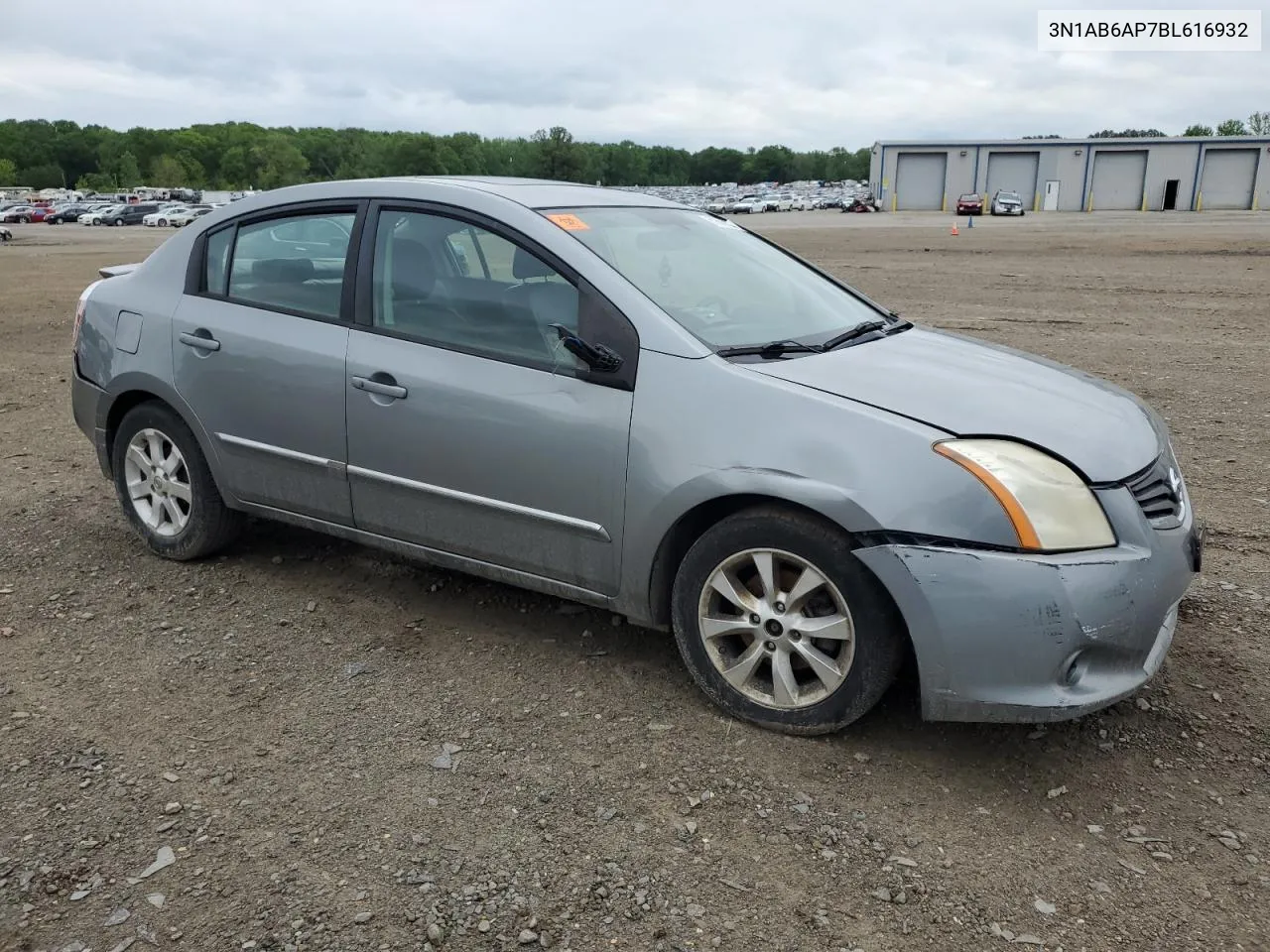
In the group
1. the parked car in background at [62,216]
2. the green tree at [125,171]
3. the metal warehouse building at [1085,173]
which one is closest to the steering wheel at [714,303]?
the metal warehouse building at [1085,173]

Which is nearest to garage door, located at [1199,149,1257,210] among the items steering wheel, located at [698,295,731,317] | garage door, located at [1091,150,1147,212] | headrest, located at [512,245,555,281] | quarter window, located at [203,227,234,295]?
garage door, located at [1091,150,1147,212]

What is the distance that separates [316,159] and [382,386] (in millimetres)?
164734

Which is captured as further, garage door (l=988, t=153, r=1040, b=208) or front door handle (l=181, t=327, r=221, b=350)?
garage door (l=988, t=153, r=1040, b=208)

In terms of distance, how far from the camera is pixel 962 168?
75.5 meters

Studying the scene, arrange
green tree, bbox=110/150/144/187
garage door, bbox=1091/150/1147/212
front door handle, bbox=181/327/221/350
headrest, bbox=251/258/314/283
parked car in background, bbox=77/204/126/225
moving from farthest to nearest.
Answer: green tree, bbox=110/150/144/187, garage door, bbox=1091/150/1147/212, parked car in background, bbox=77/204/126/225, front door handle, bbox=181/327/221/350, headrest, bbox=251/258/314/283

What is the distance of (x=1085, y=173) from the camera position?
72.8 meters

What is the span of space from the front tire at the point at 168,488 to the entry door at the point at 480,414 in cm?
97

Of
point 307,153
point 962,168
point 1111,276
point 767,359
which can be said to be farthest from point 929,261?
point 307,153

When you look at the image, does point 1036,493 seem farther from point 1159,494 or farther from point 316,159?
point 316,159

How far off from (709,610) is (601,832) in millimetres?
810

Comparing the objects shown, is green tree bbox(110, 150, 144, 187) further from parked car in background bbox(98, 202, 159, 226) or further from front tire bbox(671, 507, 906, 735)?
front tire bbox(671, 507, 906, 735)

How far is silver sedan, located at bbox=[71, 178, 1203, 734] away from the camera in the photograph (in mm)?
3086

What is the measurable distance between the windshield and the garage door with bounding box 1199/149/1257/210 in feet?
256

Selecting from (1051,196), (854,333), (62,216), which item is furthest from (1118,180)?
(854,333)
